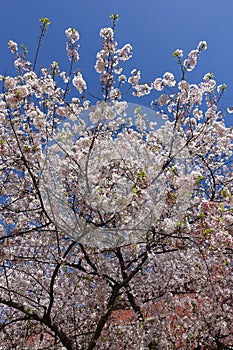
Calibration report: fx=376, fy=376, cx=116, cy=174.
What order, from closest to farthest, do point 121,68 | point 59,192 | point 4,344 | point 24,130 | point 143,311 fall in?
point 59,192
point 24,130
point 121,68
point 143,311
point 4,344

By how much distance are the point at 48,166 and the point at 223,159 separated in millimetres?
3902

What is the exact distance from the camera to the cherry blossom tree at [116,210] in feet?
17.9

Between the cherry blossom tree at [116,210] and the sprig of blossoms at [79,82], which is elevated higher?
the sprig of blossoms at [79,82]

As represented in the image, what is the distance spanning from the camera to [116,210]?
553 centimetres

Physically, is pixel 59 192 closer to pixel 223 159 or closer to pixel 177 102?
pixel 177 102

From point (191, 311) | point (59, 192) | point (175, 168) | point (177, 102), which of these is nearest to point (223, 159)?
point (177, 102)

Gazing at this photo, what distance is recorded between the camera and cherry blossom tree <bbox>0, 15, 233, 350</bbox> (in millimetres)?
5449

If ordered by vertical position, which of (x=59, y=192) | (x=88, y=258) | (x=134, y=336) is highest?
(x=59, y=192)

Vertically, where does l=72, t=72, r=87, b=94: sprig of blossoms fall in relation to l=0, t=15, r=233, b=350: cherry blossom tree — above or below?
above

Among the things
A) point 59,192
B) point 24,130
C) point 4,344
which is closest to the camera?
point 59,192

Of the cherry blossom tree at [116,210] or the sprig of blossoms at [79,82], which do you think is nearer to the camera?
the cherry blossom tree at [116,210]

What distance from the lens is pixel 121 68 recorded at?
6.62 metres

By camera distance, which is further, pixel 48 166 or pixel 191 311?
pixel 191 311

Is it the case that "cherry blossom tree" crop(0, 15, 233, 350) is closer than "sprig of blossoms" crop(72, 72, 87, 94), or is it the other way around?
"cherry blossom tree" crop(0, 15, 233, 350)
